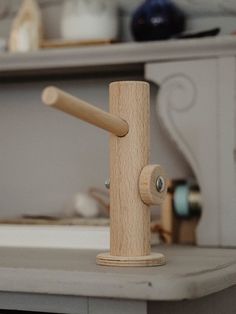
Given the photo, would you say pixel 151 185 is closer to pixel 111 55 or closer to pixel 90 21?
pixel 111 55

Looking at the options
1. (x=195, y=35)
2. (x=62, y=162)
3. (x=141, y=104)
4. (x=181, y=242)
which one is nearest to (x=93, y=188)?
(x=62, y=162)

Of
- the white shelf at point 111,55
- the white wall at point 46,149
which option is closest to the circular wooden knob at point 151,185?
the white shelf at point 111,55

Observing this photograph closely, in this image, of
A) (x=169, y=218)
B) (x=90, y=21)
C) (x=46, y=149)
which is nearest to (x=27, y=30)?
(x=90, y=21)

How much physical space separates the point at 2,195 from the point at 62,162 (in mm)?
160

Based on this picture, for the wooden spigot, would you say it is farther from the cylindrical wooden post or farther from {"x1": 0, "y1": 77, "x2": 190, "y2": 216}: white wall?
{"x1": 0, "y1": 77, "x2": 190, "y2": 216}: white wall

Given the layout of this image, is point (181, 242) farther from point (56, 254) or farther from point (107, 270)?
point (107, 270)

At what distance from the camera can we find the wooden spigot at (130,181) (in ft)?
3.13

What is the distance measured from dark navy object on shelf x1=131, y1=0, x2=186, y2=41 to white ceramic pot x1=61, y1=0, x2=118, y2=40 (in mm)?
57

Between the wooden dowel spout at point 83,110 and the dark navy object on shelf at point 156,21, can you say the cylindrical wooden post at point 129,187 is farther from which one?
the dark navy object on shelf at point 156,21

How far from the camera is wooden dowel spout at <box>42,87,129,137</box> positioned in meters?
0.80

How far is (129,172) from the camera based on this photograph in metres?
0.96

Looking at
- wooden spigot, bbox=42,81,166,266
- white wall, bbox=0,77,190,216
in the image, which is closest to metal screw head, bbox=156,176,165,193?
wooden spigot, bbox=42,81,166,266

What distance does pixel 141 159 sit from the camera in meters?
0.97

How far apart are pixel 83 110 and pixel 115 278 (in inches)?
7.5
